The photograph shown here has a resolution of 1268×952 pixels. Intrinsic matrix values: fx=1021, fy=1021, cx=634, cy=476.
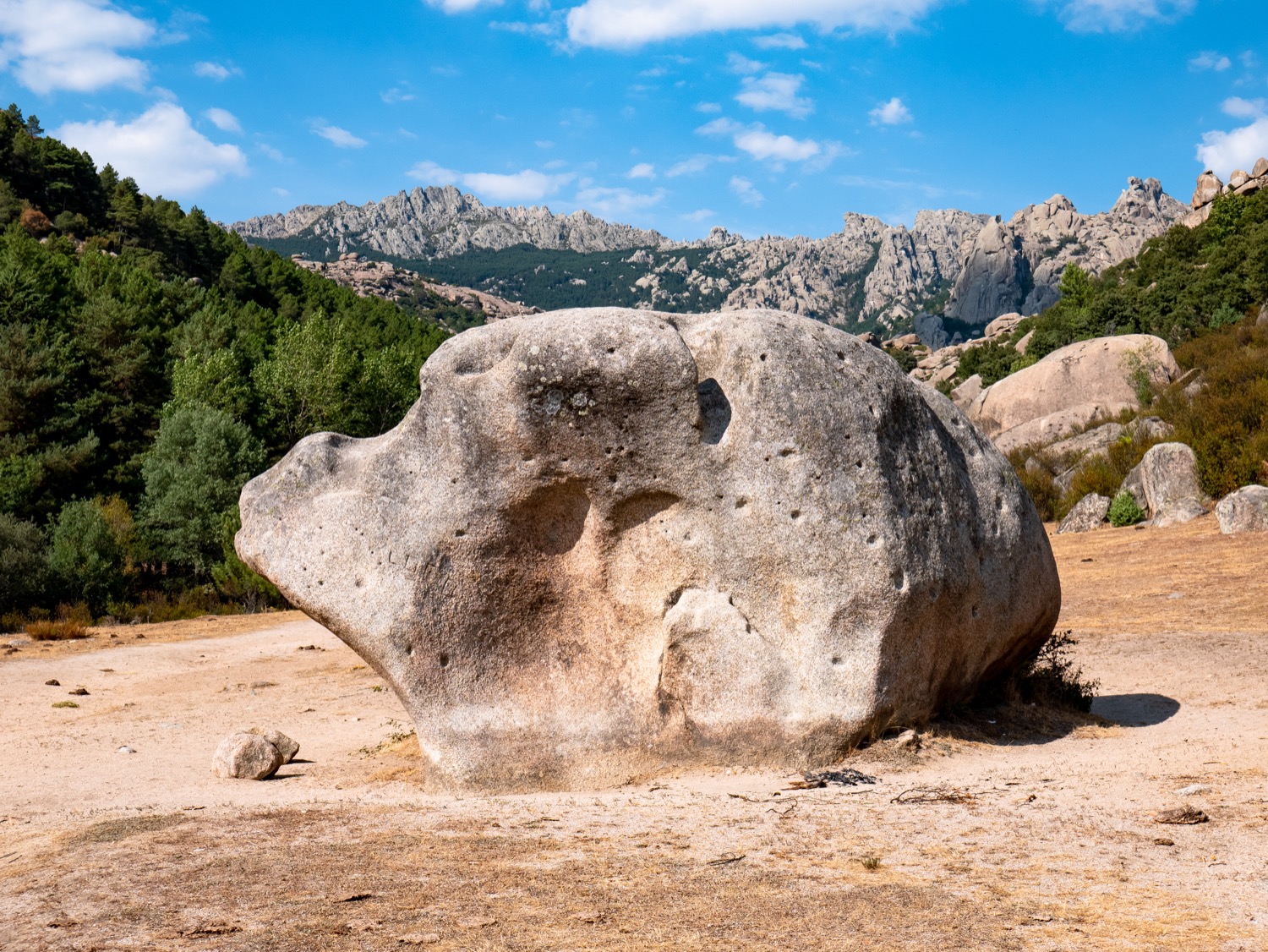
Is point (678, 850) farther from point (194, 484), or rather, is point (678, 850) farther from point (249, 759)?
point (194, 484)

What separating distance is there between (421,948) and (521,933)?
36 cm

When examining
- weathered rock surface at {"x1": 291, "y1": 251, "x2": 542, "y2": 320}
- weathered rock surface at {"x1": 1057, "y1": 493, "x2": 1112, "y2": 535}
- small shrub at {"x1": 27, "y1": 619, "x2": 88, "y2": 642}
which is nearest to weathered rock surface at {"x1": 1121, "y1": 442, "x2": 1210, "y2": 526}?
weathered rock surface at {"x1": 1057, "y1": 493, "x2": 1112, "y2": 535}

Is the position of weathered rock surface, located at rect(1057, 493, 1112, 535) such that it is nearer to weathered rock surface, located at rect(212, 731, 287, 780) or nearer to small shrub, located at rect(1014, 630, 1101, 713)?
small shrub, located at rect(1014, 630, 1101, 713)

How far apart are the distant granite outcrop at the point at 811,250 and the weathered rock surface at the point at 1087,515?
9314 cm

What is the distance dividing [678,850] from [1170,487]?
18.1 meters

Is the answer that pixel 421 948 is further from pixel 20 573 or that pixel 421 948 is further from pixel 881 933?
pixel 20 573

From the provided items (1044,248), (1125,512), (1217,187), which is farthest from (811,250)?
(1125,512)

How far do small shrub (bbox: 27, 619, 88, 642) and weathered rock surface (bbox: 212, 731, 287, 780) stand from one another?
37.0ft

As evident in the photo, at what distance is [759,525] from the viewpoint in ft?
21.8

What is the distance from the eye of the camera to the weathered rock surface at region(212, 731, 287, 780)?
7.48m

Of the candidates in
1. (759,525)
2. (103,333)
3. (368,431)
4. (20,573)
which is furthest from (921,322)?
(759,525)

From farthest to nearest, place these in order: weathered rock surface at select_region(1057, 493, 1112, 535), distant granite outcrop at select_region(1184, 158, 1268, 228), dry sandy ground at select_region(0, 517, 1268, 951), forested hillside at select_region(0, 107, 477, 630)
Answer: distant granite outcrop at select_region(1184, 158, 1268, 228), weathered rock surface at select_region(1057, 493, 1112, 535), forested hillside at select_region(0, 107, 477, 630), dry sandy ground at select_region(0, 517, 1268, 951)

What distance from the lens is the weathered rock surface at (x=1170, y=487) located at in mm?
19031

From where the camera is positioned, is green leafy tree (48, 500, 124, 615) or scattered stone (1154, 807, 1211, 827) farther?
green leafy tree (48, 500, 124, 615)
